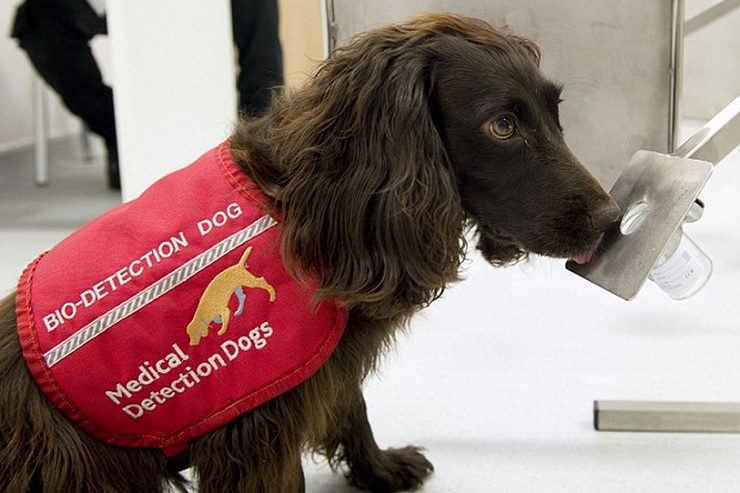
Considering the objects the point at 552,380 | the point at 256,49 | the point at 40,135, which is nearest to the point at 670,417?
the point at 552,380

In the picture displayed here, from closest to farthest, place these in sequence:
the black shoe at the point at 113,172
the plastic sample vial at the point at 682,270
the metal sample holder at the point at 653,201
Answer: the metal sample holder at the point at 653,201 < the plastic sample vial at the point at 682,270 < the black shoe at the point at 113,172

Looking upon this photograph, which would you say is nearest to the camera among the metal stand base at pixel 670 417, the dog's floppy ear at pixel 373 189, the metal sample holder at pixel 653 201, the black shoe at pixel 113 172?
the dog's floppy ear at pixel 373 189

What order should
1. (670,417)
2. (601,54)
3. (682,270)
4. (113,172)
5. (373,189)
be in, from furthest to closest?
(113,172) → (601,54) → (670,417) → (682,270) → (373,189)

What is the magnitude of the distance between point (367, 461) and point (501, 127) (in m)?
0.68

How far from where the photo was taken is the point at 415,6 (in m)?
1.77

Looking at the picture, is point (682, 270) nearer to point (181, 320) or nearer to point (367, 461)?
point (367, 461)

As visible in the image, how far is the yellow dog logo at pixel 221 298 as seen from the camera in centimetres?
113

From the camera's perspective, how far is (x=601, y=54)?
1846mm

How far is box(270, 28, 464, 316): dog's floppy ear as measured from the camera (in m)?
1.10

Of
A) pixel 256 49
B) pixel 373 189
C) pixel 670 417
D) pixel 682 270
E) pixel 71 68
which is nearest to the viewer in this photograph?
pixel 373 189

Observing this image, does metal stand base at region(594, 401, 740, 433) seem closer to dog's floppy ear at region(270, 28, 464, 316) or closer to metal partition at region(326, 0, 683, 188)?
metal partition at region(326, 0, 683, 188)

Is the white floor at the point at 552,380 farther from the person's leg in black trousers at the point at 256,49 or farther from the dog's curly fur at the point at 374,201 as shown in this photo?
the person's leg in black trousers at the point at 256,49

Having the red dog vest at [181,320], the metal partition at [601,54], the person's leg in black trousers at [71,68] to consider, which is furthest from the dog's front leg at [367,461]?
the person's leg in black trousers at [71,68]

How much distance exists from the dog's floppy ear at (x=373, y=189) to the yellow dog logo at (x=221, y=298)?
7 centimetres
